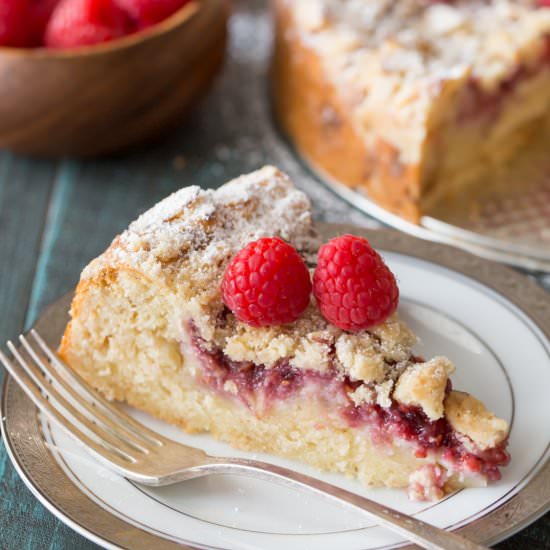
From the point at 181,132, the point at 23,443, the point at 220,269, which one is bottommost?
the point at 181,132

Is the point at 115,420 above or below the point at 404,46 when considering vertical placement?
below

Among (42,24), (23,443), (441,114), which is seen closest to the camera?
(23,443)

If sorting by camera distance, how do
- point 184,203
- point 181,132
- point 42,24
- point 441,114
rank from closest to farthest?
point 184,203 → point 441,114 → point 42,24 → point 181,132

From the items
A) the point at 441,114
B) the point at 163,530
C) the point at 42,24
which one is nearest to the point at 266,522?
the point at 163,530

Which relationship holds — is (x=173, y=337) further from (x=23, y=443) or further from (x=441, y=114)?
(x=441, y=114)

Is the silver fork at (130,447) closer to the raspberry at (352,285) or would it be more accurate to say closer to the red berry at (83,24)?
the raspberry at (352,285)

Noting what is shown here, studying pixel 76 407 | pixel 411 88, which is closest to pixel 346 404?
pixel 76 407

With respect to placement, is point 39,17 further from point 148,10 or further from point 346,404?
point 346,404

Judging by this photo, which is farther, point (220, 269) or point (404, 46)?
point (404, 46)
